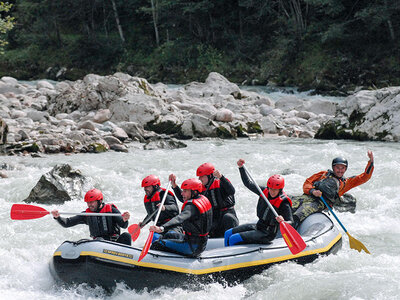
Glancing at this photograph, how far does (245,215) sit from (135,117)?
310 inches

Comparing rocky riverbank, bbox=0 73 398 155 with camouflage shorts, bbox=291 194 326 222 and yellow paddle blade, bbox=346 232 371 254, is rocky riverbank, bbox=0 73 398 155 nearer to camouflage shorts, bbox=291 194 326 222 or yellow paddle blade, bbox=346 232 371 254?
camouflage shorts, bbox=291 194 326 222

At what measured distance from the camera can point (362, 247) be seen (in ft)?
21.9

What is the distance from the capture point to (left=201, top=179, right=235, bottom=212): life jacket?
6.43m

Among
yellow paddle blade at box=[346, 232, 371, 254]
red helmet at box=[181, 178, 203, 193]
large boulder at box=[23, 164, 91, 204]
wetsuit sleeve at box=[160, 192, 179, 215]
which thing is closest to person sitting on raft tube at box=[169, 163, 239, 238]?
wetsuit sleeve at box=[160, 192, 179, 215]

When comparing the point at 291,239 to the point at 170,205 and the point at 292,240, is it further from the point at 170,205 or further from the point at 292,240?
the point at 170,205

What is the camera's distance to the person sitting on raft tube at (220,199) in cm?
638

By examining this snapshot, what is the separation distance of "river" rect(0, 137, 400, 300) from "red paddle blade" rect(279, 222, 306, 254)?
0.32 meters

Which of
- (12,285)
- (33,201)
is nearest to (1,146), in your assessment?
(33,201)

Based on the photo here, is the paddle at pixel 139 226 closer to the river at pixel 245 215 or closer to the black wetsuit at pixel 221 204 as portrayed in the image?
the river at pixel 245 215

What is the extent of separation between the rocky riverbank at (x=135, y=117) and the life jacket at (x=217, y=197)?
21.9ft

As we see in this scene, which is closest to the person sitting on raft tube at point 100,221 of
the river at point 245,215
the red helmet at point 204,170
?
the river at point 245,215

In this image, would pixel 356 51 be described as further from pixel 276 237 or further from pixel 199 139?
pixel 276 237

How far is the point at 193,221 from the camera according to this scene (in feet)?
18.0

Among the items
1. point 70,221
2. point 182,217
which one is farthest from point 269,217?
point 70,221
